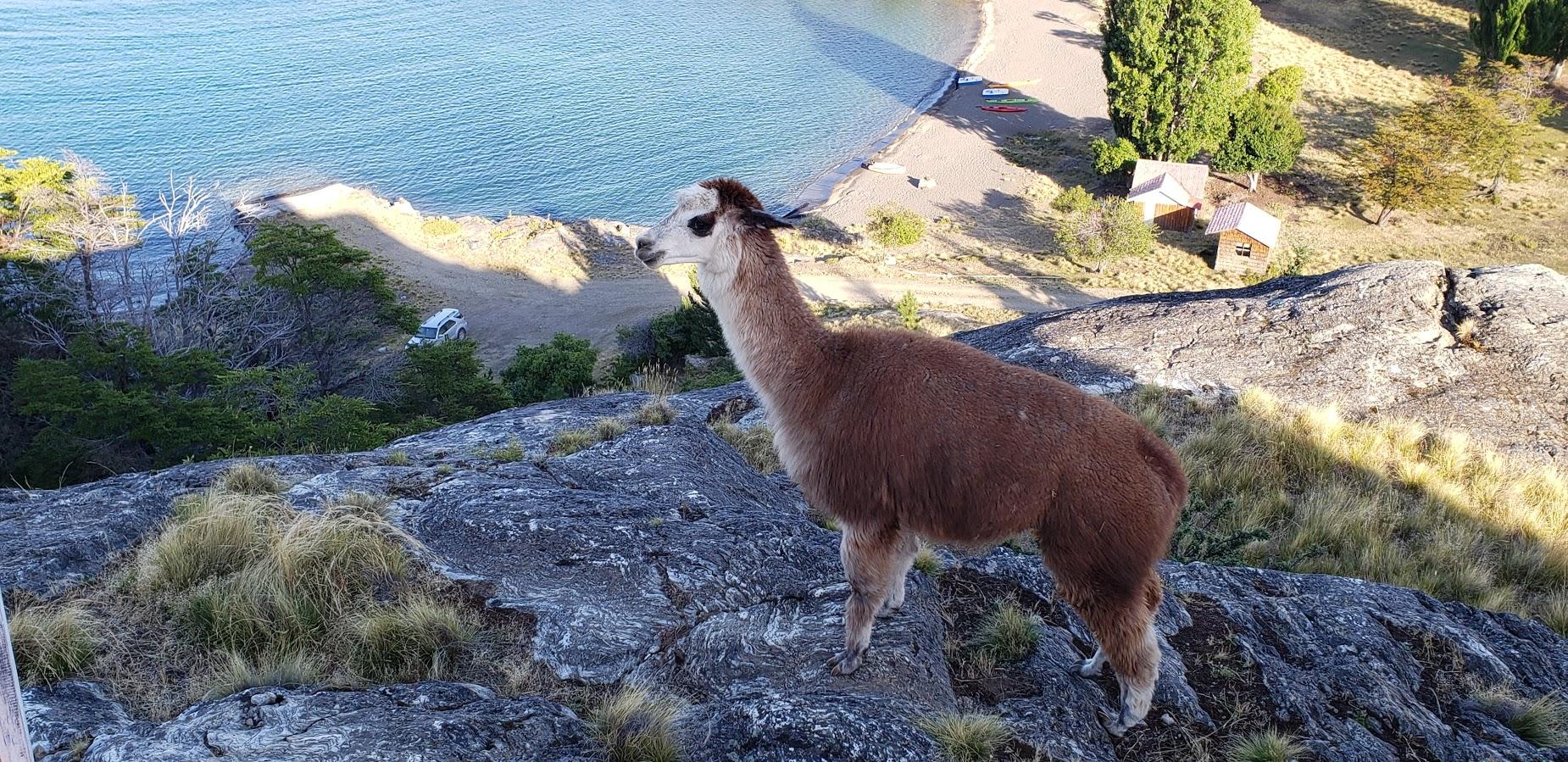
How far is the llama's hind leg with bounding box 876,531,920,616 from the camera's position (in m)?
5.96

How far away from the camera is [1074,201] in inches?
1975

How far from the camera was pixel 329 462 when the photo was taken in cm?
951

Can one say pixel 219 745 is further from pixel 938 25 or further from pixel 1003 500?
pixel 938 25

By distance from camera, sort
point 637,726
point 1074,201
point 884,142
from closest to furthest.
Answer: point 637,726
point 1074,201
point 884,142

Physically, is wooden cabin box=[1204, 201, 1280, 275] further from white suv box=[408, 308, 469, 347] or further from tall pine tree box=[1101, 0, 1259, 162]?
white suv box=[408, 308, 469, 347]

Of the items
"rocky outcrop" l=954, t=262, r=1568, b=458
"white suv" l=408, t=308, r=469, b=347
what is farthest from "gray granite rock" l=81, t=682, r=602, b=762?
"white suv" l=408, t=308, r=469, b=347

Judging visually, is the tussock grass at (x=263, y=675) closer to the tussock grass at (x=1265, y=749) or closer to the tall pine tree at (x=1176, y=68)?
the tussock grass at (x=1265, y=749)

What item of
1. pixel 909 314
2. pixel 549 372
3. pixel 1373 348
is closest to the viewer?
pixel 1373 348

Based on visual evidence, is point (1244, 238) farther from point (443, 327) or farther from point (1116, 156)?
Result: point (443, 327)

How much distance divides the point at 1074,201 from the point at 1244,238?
9656mm

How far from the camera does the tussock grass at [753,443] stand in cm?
1101

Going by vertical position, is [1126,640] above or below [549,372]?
above

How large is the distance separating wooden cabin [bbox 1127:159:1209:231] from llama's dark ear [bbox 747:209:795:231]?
46.5 meters

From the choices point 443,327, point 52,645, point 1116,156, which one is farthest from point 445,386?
point 1116,156
